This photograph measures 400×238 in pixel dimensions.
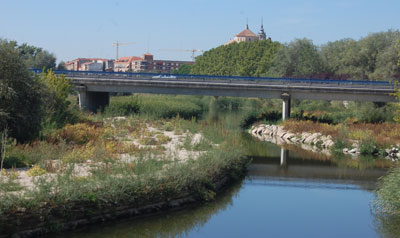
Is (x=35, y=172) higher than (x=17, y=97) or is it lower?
lower

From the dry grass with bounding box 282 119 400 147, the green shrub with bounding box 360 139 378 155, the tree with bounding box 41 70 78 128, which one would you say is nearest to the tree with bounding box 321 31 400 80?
the dry grass with bounding box 282 119 400 147

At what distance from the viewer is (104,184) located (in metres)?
15.9

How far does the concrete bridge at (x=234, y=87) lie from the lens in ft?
158

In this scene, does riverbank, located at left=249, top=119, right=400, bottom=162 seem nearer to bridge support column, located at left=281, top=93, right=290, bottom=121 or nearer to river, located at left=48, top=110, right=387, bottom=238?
bridge support column, located at left=281, top=93, right=290, bottom=121

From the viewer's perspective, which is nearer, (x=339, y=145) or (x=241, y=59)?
(x=339, y=145)

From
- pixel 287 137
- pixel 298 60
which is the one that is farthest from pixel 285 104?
pixel 298 60

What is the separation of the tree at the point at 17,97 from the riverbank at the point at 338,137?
19.8 metres

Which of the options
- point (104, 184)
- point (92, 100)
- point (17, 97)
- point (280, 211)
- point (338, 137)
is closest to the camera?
point (104, 184)

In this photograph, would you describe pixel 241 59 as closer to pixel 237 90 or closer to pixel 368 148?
pixel 237 90

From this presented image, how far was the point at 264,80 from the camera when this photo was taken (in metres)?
51.1

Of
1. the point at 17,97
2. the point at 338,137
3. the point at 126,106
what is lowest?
the point at 338,137

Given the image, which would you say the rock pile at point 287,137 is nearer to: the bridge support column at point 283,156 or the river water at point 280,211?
the bridge support column at point 283,156

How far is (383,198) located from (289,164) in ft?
40.6

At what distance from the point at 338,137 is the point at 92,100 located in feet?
83.5
